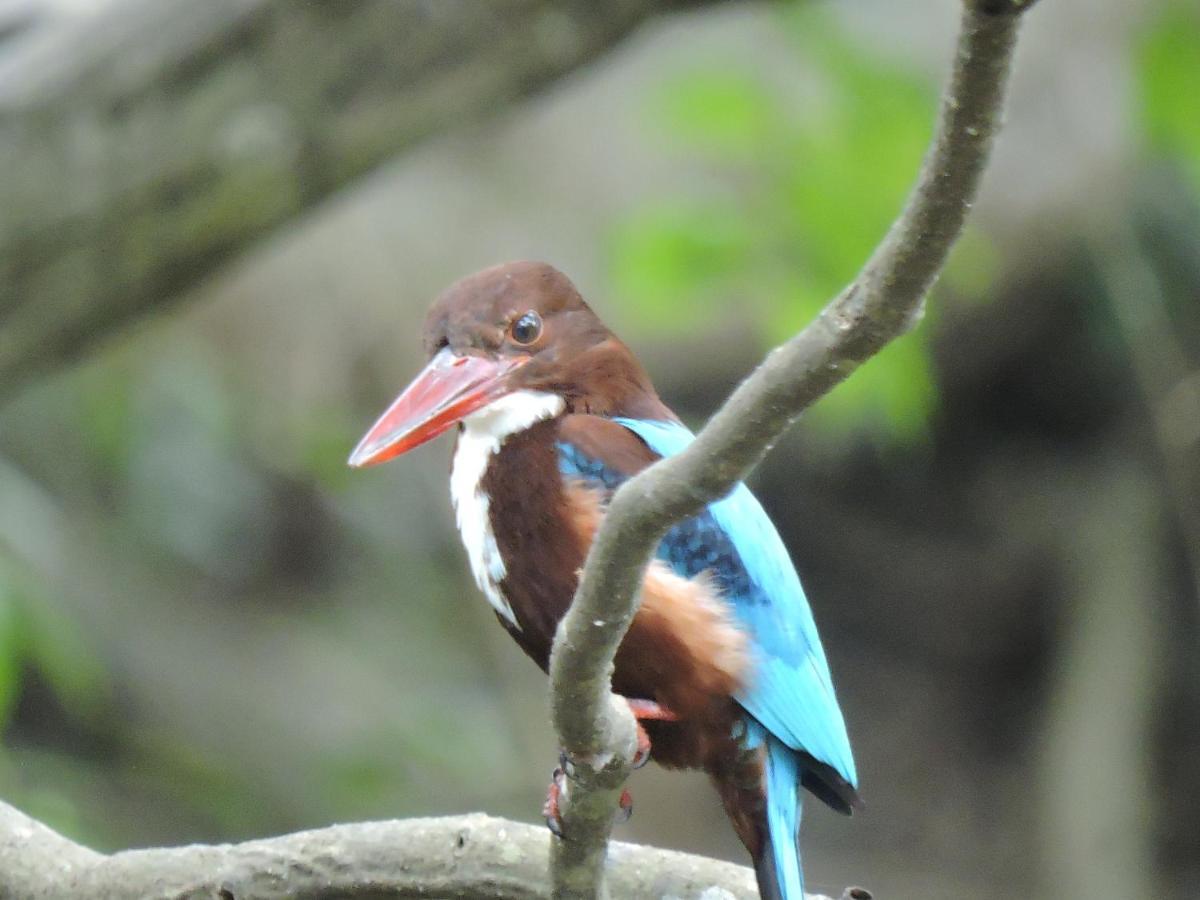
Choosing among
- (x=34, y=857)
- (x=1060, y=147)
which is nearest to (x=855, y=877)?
(x=1060, y=147)

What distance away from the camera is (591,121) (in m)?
5.45

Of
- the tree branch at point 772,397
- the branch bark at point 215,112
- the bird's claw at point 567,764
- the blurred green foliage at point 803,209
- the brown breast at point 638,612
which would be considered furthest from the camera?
the blurred green foliage at point 803,209

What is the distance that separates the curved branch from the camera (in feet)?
6.06

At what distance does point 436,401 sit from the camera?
197 centimetres

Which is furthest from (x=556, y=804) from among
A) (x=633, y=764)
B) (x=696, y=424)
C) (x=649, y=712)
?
(x=696, y=424)

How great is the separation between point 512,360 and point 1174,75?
167 cm

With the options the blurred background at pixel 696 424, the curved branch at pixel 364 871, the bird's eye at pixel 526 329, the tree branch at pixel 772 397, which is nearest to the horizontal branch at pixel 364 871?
the curved branch at pixel 364 871

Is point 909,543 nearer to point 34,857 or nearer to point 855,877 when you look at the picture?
point 855,877

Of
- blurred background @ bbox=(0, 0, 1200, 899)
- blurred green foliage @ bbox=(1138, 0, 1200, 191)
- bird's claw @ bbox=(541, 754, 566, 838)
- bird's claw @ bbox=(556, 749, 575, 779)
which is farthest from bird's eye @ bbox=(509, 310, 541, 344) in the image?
blurred green foliage @ bbox=(1138, 0, 1200, 191)

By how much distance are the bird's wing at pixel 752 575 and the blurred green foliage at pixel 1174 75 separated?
154cm

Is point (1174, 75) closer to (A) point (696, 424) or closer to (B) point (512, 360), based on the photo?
(B) point (512, 360)

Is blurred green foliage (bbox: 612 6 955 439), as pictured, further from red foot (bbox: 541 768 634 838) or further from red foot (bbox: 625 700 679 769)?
red foot (bbox: 541 768 634 838)

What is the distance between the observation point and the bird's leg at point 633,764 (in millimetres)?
1538

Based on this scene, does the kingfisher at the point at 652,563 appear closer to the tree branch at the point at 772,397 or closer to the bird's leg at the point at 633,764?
the bird's leg at the point at 633,764
